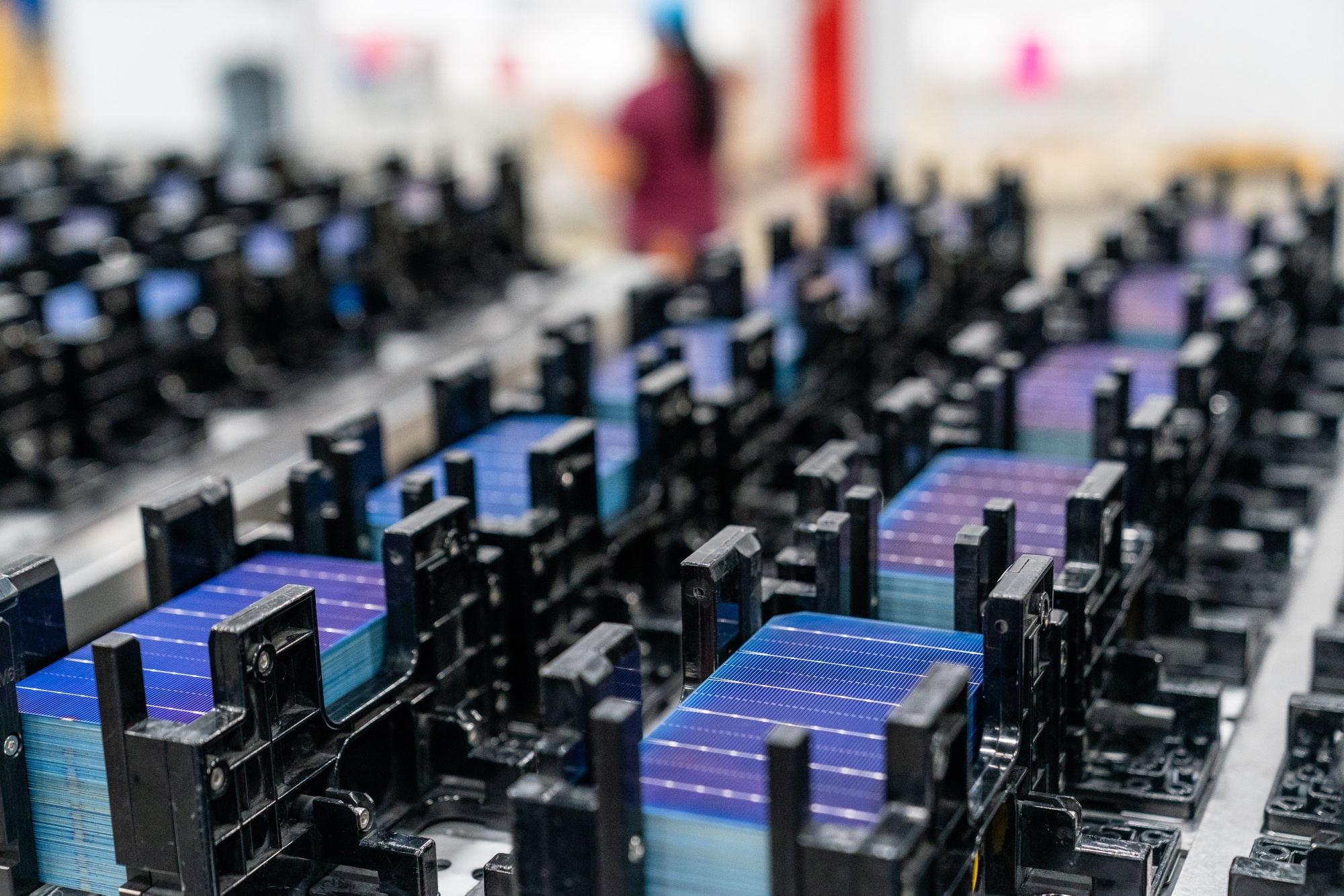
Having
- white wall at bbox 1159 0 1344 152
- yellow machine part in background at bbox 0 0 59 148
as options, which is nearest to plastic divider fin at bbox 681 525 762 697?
white wall at bbox 1159 0 1344 152

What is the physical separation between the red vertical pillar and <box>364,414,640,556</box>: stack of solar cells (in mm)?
7808

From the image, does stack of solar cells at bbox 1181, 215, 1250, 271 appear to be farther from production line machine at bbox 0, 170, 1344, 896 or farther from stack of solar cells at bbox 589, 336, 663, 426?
stack of solar cells at bbox 589, 336, 663, 426

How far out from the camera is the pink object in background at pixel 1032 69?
9148mm

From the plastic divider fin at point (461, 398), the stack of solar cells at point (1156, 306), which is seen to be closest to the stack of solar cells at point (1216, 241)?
the stack of solar cells at point (1156, 306)

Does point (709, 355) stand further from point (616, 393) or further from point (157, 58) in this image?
point (157, 58)

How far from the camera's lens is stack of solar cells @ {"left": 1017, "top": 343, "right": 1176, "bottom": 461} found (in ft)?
9.11

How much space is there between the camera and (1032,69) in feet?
30.1

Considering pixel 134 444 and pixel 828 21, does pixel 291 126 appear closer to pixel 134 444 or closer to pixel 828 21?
pixel 828 21

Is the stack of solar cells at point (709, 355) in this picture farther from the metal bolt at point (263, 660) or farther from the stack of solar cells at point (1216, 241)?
the stack of solar cells at point (1216, 241)

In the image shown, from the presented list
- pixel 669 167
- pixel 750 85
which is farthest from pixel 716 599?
pixel 750 85

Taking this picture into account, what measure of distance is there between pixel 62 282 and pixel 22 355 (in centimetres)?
94

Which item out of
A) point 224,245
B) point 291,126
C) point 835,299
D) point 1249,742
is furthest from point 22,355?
point 291,126

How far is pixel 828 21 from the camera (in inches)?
404

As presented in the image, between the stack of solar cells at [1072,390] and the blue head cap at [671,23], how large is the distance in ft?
7.47
